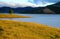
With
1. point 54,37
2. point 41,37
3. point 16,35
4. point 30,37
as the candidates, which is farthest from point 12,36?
point 54,37

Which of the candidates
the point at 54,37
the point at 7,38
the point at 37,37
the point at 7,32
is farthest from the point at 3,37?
the point at 54,37

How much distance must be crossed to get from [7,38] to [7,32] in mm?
2891

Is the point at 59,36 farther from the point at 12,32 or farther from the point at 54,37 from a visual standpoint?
the point at 12,32

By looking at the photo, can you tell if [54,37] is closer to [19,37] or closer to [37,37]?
[37,37]

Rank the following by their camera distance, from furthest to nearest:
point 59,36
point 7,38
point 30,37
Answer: point 59,36 < point 30,37 < point 7,38

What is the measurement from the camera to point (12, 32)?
94.1ft

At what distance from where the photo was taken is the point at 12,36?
26531 mm

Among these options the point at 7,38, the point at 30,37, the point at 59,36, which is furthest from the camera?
the point at 59,36

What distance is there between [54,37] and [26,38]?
4.62m

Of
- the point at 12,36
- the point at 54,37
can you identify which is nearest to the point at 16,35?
the point at 12,36

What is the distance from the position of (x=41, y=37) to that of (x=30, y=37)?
7.07ft

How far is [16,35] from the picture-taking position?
2719cm

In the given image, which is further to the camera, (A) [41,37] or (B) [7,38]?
(A) [41,37]

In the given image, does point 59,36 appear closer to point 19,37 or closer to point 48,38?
point 48,38
